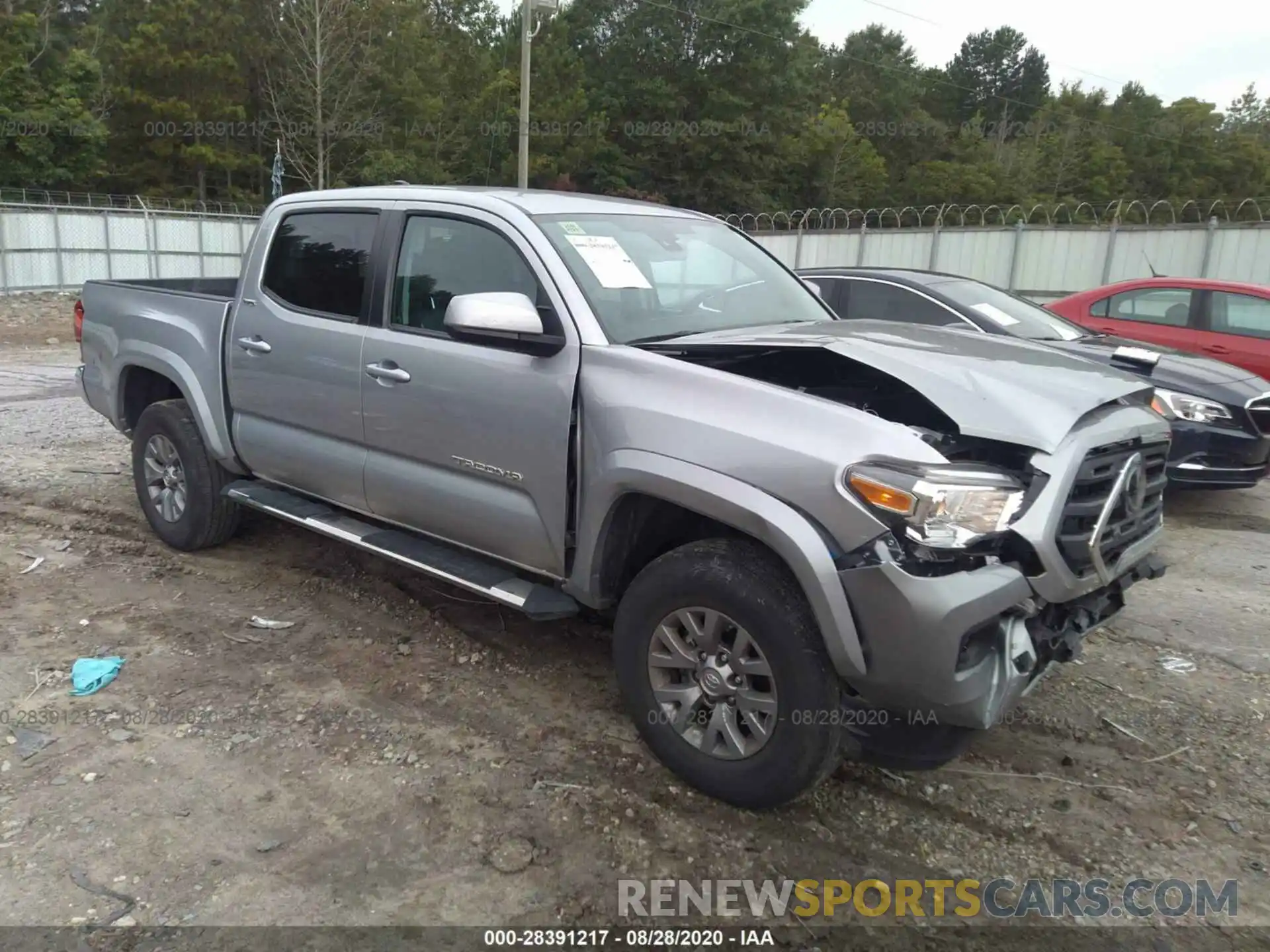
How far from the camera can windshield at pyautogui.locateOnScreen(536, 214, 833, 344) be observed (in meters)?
3.48

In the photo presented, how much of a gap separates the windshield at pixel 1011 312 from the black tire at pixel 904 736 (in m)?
4.56

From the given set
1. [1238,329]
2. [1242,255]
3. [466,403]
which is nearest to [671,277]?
[466,403]

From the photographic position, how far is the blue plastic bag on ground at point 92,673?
12.2ft

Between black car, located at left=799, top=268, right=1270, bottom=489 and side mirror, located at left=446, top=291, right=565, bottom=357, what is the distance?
3.32 metres

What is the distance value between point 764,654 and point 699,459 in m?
0.62

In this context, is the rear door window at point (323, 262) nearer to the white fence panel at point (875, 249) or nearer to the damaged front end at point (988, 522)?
the damaged front end at point (988, 522)

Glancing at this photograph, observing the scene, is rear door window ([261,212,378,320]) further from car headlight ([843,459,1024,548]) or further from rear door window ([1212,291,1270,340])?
rear door window ([1212,291,1270,340])

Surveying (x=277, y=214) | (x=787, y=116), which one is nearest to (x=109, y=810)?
(x=277, y=214)

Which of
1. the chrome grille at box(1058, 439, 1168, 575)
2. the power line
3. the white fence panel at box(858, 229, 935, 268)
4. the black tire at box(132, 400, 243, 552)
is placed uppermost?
the power line

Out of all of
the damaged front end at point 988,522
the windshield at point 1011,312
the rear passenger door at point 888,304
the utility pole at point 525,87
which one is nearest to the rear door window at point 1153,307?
the windshield at point 1011,312

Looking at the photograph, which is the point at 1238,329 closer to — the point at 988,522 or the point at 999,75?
the point at 988,522

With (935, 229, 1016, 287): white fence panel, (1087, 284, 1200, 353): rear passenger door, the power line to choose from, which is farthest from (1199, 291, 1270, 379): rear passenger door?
→ the power line

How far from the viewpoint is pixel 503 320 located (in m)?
3.25
